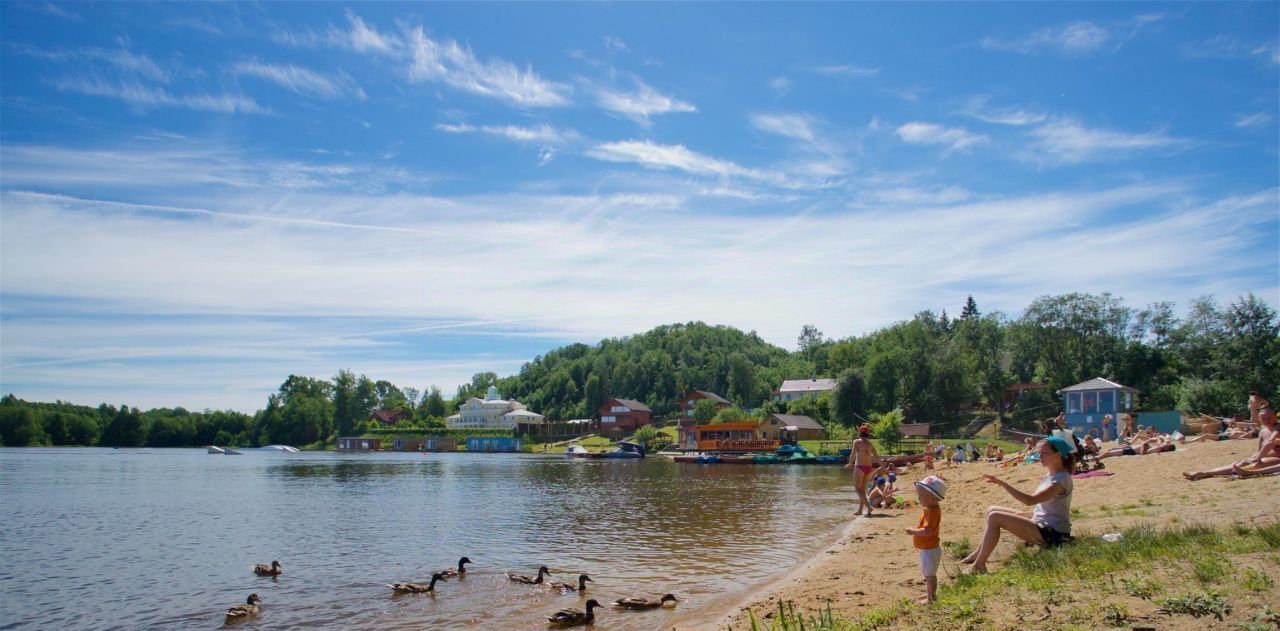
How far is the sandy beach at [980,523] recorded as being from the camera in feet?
33.4

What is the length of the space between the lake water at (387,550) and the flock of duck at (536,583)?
237mm

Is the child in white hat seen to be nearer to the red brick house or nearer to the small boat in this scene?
the small boat

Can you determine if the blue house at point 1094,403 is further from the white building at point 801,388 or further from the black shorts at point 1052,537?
the white building at point 801,388

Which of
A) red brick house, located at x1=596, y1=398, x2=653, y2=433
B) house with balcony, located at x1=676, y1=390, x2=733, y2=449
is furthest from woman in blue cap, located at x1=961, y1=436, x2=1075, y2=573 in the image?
red brick house, located at x1=596, y1=398, x2=653, y2=433

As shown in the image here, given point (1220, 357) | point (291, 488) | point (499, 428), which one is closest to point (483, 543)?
point (291, 488)

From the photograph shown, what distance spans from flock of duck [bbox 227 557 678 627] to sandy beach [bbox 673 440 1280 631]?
1.65m

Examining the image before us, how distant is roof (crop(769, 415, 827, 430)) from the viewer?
9076 cm

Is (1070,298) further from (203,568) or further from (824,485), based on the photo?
(203,568)

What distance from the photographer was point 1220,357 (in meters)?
57.4

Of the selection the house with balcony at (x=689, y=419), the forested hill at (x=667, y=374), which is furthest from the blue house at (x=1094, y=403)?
the forested hill at (x=667, y=374)

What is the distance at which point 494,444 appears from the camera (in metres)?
126

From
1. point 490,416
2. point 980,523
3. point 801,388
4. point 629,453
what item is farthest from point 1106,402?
point 490,416

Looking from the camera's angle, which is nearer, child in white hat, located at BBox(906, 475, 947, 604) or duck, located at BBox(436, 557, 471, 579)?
child in white hat, located at BBox(906, 475, 947, 604)

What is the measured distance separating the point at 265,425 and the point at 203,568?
498ft
